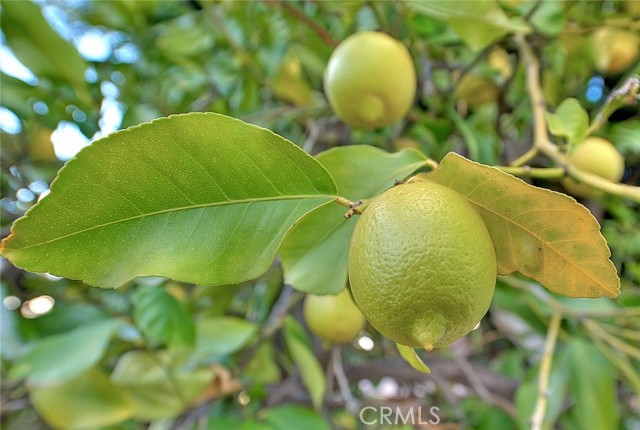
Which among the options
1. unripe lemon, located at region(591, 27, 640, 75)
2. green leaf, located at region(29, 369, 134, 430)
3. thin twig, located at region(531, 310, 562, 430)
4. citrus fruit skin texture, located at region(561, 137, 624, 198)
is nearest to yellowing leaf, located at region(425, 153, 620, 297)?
thin twig, located at region(531, 310, 562, 430)

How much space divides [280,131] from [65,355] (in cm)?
63

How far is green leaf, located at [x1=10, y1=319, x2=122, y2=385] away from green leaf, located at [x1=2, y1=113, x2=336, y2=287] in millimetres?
517

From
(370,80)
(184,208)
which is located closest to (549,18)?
(370,80)

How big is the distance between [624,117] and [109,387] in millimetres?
1134

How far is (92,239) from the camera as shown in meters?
0.35

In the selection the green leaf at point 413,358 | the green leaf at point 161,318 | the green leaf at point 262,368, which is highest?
the green leaf at point 413,358

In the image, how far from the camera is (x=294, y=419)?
854mm

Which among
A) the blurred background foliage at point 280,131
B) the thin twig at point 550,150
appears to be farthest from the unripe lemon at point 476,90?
the thin twig at point 550,150

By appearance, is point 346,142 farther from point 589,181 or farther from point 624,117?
point 589,181

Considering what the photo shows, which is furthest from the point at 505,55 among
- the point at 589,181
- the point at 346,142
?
the point at 589,181

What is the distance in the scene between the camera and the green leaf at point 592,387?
0.80 meters

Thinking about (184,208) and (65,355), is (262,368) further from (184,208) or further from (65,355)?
(184,208)

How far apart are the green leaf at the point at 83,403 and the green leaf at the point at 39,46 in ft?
1.71

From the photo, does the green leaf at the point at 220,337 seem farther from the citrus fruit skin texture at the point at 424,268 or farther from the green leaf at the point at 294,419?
the citrus fruit skin texture at the point at 424,268
